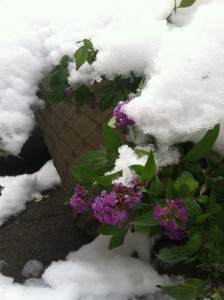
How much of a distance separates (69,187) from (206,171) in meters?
0.53

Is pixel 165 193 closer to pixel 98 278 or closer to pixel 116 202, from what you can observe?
pixel 116 202

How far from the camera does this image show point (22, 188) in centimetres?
160

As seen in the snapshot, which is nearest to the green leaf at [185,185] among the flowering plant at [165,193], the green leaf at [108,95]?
the flowering plant at [165,193]

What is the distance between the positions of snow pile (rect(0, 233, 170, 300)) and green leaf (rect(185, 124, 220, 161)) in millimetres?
424

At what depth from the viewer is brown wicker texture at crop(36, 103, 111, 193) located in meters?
1.09

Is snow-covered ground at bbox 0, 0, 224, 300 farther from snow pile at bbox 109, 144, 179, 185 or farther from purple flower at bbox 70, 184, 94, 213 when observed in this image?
purple flower at bbox 70, 184, 94, 213

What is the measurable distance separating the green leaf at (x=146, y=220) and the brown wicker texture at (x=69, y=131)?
392mm

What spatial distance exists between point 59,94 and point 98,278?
459mm

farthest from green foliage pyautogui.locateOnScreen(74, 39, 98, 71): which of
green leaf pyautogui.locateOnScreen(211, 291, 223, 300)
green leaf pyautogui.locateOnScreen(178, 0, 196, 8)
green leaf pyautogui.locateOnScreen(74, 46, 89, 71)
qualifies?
green leaf pyautogui.locateOnScreen(211, 291, 223, 300)

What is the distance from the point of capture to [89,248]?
119cm

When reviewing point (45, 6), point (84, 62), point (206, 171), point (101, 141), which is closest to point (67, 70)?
point (84, 62)

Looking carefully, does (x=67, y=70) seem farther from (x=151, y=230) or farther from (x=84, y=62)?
(x=151, y=230)

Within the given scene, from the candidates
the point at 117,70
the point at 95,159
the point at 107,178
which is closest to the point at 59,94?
the point at 117,70

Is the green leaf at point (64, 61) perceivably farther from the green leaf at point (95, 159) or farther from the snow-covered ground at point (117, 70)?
the green leaf at point (95, 159)
